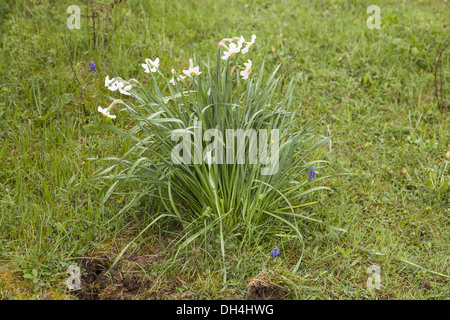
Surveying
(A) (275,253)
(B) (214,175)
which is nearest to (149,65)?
(B) (214,175)

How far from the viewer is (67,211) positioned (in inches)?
107

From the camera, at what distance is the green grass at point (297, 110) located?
8.25 feet

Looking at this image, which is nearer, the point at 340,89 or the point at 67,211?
the point at 67,211

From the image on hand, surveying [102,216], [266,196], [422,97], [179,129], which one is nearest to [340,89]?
[422,97]

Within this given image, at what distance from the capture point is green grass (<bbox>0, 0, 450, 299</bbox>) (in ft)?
8.25

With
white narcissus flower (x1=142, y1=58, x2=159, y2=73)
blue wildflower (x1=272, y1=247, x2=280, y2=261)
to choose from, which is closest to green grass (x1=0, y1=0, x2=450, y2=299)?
blue wildflower (x1=272, y1=247, x2=280, y2=261)

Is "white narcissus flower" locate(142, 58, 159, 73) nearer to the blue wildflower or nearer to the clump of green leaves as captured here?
the clump of green leaves

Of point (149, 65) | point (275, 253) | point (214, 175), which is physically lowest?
point (275, 253)

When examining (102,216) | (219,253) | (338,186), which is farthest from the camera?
(338,186)

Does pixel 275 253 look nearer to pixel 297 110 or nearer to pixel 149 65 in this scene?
pixel 149 65

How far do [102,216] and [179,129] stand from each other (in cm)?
73

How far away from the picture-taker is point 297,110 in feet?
11.8

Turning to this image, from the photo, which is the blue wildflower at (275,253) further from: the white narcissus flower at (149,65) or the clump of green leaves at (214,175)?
the white narcissus flower at (149,65)
